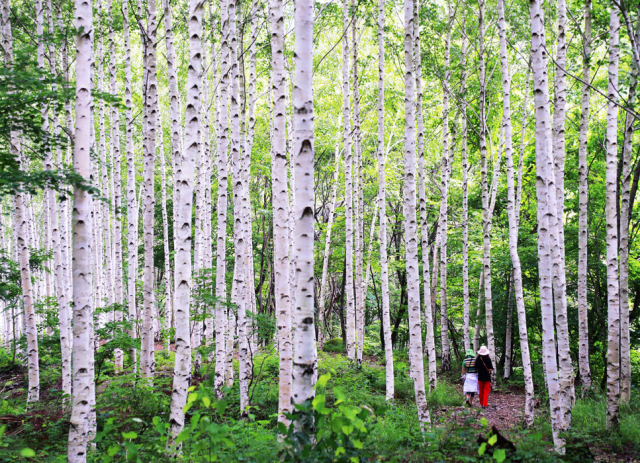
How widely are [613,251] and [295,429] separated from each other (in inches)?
216

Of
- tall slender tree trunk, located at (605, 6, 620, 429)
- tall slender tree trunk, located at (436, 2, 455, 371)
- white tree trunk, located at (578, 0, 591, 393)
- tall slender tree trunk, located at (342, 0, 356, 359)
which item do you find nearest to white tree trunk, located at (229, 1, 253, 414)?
tall slender tree trunk, located at (342, 0, 356, 359)

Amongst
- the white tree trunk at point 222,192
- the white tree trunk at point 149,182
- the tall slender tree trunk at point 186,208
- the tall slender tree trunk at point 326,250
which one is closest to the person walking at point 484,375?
the white tree trunk at point 222,192

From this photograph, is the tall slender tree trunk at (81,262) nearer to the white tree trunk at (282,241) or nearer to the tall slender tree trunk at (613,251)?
the white tree trunk at (282,241)

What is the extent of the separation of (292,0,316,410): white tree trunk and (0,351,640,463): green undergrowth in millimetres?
226

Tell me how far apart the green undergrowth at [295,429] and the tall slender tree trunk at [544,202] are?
62 cm

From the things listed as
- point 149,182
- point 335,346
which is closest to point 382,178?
point 149,182

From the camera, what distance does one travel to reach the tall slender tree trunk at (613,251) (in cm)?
571

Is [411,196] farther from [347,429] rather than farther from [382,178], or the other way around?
[347,429]

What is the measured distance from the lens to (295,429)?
3.35 m

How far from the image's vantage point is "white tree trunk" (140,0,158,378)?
22.2ft

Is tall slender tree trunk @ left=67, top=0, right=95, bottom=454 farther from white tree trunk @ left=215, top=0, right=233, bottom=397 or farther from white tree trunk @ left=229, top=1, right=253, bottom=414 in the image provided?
white tree trunk @ left=215, top=0, right=233, bottom=397

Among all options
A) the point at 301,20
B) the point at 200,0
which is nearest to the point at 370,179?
the point at 200,0

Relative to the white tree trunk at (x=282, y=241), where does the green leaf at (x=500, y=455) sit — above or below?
below

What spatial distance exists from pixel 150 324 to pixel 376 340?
60.0ft
